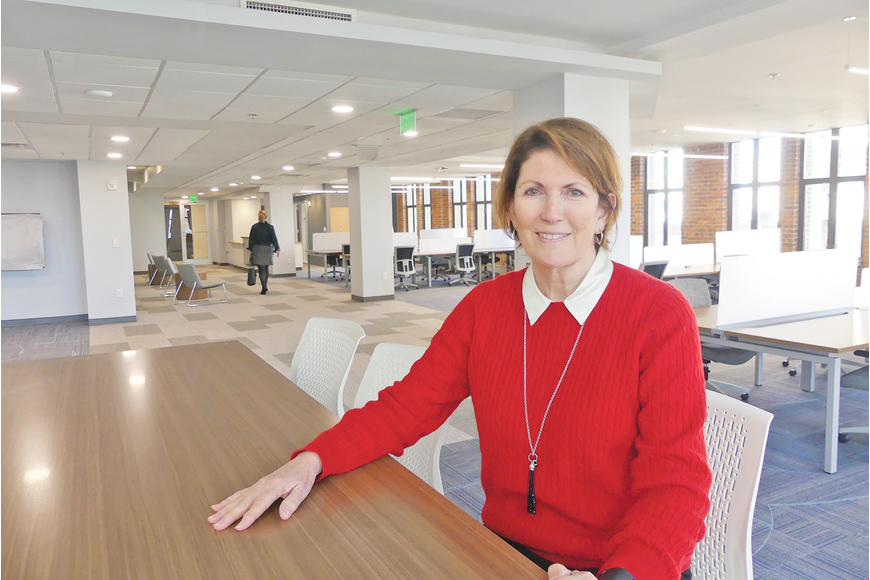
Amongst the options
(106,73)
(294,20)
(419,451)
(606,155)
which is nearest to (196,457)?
(419,451)

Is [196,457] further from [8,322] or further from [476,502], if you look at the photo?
[476,502]

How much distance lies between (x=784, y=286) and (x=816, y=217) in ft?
20.4

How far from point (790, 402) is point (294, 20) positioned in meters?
4.11

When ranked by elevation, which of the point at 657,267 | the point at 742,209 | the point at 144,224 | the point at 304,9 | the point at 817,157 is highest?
the point at 304,9

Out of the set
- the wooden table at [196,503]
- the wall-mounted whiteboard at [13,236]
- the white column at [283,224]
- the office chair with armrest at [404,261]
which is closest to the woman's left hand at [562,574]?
the wooden table at [196,503]

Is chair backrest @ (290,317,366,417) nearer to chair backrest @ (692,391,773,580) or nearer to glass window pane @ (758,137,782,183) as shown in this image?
chair backrest @ (692,391,773,580)

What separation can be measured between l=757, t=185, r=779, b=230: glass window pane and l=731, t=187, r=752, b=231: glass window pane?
7.8 inches

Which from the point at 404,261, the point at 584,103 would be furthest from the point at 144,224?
the point at 584,103

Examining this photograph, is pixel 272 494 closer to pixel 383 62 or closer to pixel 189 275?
pixel 383 62

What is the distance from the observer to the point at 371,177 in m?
10.1

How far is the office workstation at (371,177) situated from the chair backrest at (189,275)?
1.69 ft

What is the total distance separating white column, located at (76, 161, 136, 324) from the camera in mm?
8234

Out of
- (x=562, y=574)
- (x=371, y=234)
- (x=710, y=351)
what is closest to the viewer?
(x=562, y=574)

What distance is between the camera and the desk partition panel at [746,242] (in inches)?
316
